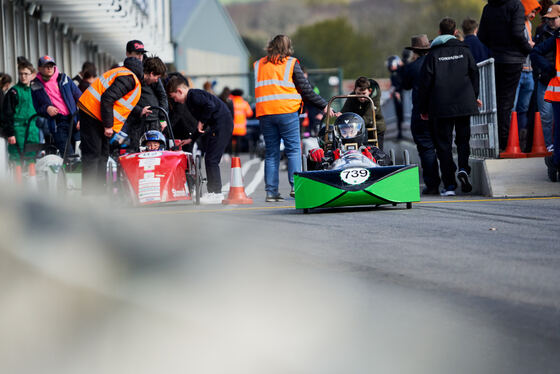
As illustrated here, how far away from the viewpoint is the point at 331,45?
122125mm

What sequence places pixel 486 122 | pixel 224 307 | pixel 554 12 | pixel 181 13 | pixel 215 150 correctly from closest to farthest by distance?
pixel 224 307 → pixel 554 12 → pixel 215 150 → pixel 486 122 → pixel 181 13

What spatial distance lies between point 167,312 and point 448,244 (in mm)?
3224

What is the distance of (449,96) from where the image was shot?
11984 mm

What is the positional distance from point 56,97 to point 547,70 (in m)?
6.54

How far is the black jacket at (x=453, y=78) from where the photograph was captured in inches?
471

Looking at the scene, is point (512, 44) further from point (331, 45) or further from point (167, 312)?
point (331, 45)

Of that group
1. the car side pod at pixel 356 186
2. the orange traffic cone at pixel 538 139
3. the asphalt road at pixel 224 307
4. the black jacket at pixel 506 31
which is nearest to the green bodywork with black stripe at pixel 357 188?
the car side pod at pixel 356 186

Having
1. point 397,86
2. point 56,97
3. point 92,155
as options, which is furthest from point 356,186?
point 397,86

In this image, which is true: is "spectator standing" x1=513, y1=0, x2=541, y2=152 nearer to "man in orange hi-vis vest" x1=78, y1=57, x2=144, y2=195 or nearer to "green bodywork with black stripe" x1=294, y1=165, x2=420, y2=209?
"green bodywork with black stripe" x1=294, y1=165, x2=420, y2=209

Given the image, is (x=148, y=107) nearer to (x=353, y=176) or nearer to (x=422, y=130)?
(x=353, y=176)

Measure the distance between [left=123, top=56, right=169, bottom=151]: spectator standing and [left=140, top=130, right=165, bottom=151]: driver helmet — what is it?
0.84 ft

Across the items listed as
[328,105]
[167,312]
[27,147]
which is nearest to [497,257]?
[167,312]

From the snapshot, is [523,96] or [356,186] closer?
[356,186]

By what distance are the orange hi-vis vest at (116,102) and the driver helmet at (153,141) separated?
1.14ft
